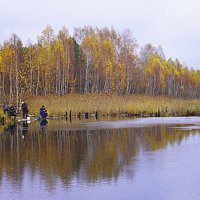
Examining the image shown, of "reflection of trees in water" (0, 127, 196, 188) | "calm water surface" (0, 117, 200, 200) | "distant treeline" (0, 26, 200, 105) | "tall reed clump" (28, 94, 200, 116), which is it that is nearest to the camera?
"calm water surface" (0, 117, 200, 200)

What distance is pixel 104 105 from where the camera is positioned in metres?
35.3

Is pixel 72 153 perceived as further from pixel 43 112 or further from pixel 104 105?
pixel 104 105

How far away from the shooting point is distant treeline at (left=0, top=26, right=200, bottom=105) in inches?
2067

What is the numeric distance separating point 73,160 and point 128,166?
1.84m

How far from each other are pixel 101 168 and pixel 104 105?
25193mm

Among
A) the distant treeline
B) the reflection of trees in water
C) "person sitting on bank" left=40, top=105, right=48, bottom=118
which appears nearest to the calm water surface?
the reflection of trees in water

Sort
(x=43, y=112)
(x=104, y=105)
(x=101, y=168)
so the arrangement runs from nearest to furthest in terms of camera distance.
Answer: (x=101, y=168) → (x=43, y=112) → (x=104, y=105)

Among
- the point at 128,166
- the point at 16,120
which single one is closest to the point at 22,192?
the point at 128,166

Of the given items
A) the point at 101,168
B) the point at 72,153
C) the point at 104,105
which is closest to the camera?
the point at 101,168

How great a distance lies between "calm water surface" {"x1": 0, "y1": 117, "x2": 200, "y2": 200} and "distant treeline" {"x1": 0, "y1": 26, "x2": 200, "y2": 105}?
102 feet

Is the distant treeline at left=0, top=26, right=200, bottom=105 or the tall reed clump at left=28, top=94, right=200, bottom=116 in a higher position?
the distant treeline at left=0, top=26, right=200, bottom=105

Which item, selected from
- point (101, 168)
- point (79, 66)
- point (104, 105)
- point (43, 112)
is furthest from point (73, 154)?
point (79, 66)

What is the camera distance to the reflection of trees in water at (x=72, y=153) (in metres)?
9.55

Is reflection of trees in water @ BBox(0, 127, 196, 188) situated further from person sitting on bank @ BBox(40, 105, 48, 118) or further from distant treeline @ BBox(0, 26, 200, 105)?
distant treeline @ BBox(0, 26, 200, 105)
